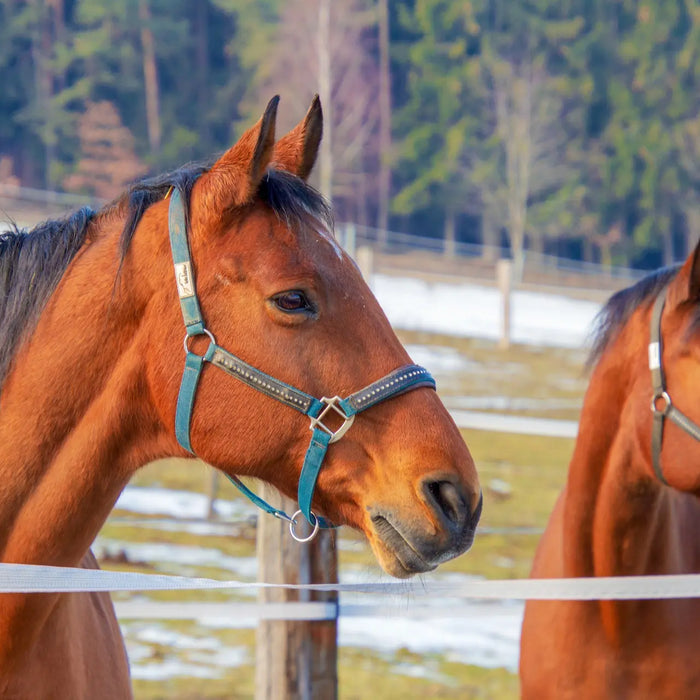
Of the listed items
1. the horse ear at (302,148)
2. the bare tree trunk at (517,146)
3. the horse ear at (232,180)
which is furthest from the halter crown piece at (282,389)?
the bare tree trunk at (517,146)

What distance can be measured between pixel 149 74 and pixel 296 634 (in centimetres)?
2747

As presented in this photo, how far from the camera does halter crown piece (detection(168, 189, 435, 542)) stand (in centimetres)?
203

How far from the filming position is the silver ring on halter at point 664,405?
9.93ft

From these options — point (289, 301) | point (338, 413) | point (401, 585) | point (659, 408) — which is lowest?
point (401, 585)

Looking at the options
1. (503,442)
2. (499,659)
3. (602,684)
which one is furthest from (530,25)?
(602,684)

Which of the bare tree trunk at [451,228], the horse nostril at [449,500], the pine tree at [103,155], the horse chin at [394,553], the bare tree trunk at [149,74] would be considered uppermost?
the horse nostril at [449,500]

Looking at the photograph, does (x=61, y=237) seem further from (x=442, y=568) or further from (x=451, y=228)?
(x=451, y=228)

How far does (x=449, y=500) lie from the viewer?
1.95 meters

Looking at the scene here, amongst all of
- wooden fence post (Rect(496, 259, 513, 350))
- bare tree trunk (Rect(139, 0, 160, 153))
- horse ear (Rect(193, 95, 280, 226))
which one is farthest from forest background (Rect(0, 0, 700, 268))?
horse ear (Rect(193, 95, 280, 226))

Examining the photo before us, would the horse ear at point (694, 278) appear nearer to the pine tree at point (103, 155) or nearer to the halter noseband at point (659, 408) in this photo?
the halter noseband at point (659, 408)

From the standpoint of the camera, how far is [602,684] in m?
3.06

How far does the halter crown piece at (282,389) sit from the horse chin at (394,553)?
176 millimetres

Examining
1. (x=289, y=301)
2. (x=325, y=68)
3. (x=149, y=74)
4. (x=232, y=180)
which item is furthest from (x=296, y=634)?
(x=149, y=74)

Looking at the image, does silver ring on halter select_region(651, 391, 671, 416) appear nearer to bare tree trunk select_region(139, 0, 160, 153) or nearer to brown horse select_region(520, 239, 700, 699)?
brown horse select_region(520, 239, 700, 699)
